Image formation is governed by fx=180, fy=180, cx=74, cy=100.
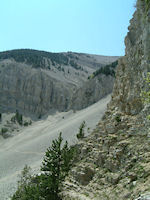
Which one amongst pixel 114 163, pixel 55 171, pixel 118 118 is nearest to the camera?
pixel 114 163

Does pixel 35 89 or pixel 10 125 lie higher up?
pixel 35 89

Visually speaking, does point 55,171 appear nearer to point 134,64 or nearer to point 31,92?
point 134,64

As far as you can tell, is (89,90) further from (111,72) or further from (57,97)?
(57,97)

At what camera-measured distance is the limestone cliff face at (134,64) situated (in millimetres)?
12727

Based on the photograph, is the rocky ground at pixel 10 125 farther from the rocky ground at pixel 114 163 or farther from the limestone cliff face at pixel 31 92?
the rocky ground at pixel 114 163

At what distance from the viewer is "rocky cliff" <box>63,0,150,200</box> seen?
9.13m

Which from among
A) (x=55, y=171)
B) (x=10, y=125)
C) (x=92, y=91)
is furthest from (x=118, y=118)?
(x=10, y=125)

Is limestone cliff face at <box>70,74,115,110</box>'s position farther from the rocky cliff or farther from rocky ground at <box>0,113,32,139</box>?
the rocky cliff

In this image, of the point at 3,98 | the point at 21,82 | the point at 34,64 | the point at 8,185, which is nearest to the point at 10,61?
the point at 34,64

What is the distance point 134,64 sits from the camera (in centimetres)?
1549

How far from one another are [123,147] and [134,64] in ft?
25.0

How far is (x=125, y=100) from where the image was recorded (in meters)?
15.6

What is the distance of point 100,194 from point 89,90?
6702 cm

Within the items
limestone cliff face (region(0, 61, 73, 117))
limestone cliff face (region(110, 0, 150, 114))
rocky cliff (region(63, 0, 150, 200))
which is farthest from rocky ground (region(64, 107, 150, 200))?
limestone cliff face (region(0, 61, 73, 117))
